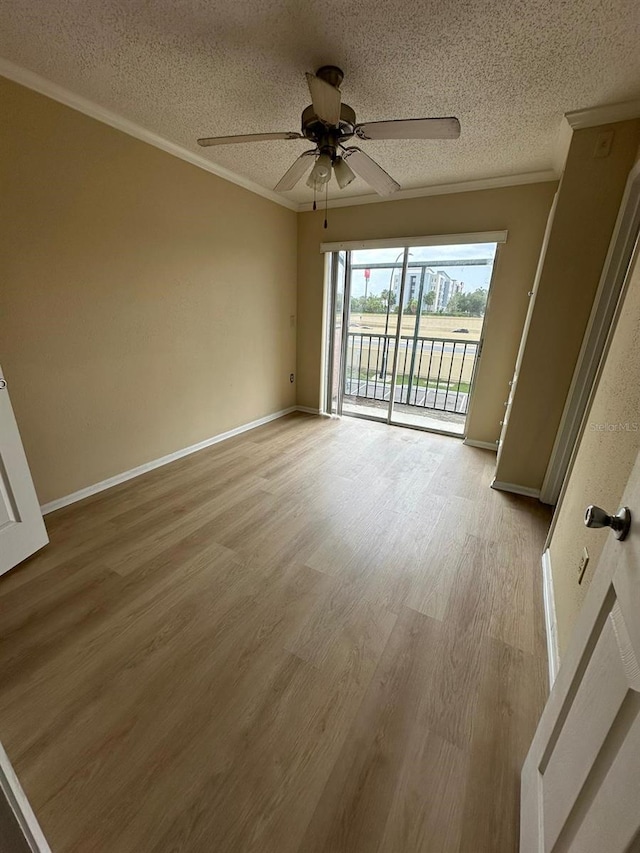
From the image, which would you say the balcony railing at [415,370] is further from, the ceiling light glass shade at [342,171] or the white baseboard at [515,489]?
the ceiling light glass shade at [342,171]

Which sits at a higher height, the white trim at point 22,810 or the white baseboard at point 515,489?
the white trim at point 22,810

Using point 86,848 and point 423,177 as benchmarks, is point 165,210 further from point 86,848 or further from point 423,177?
point 86,848

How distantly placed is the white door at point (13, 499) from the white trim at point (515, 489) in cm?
314

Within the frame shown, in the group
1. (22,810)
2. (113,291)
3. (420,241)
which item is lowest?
(22,810)

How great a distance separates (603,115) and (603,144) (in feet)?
0.46

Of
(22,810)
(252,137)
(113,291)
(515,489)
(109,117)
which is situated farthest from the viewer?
(515,489)

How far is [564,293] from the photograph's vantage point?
89.5 inches

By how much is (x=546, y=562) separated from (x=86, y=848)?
216 cm

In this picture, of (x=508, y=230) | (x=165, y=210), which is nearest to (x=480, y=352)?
(x=508, y=230)

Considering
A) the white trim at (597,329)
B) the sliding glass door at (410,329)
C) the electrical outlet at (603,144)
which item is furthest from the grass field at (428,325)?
the electrical outlet at (603,144)

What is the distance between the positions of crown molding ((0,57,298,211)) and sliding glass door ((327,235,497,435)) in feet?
4.82

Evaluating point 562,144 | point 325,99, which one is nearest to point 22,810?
point 325,99

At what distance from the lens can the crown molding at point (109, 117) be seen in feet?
5.73

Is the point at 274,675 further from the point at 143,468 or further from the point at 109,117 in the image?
the point at 109,117
